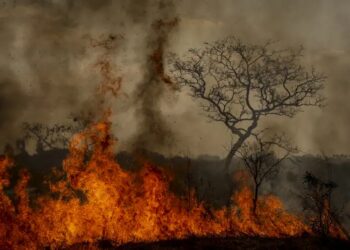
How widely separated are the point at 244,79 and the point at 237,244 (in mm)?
12861

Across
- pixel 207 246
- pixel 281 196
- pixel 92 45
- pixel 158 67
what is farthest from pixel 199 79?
pixel 207 246

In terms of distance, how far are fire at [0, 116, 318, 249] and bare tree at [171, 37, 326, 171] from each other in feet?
22.9

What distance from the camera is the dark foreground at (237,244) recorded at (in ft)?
54.6

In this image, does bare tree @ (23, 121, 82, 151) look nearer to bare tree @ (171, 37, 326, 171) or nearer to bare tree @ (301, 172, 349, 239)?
bare tree @ (171, 37, 326, 171)

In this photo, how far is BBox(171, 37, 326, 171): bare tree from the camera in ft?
90.0

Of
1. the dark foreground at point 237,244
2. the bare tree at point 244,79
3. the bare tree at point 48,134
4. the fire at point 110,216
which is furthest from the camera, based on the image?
the bare tree at point 48,134

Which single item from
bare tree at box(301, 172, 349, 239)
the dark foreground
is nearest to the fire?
bare tree at box(301, 172, 349, 239)

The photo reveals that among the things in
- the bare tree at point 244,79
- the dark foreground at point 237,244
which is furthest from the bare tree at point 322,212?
the bare tree at point 244,79

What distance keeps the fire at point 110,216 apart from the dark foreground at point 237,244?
4.80 feet

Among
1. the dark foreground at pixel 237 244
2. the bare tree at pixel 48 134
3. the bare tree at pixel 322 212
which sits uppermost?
the bare tree at pixel 48 134

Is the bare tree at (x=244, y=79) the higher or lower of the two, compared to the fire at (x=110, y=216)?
higher

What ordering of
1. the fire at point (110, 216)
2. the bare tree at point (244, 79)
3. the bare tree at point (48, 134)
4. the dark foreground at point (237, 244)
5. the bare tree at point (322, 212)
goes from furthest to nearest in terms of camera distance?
the bare tree at point (48, 134)
the bare tree at point (244, 79)
the fire at point (110, 216)
the bare tree at point (322, 212)
the dark foreground at point (237, 244)

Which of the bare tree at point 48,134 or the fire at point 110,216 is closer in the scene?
the fire at point 110,216

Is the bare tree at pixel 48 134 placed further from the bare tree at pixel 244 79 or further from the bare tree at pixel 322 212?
the bare tree at pixel 322 212
